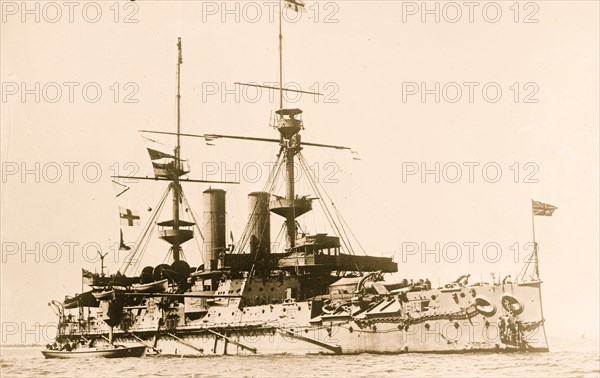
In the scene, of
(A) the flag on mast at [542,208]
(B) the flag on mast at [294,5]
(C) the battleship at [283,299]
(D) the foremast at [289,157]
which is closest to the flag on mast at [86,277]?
(C) the battleship at [283,299]

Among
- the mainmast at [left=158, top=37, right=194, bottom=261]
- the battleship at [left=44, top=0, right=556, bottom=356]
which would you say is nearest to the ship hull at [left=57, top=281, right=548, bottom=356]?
the battleship at [left=44, top=0, right=556, bottom=356]

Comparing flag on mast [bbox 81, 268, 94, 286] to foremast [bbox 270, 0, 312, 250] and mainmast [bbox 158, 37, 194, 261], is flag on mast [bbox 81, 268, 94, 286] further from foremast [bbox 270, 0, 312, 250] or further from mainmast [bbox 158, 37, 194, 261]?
foremast [bbox 270, 0, 312, 250]

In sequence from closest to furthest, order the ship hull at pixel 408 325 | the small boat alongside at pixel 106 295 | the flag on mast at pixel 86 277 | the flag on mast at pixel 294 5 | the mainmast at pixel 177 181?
the ship hull at pixel 408 325 < the flag on mast at pixel 294 5 < the small boat alongside at pixel 106 295 < the flag on mast at pixel 86 277 < the mainmast at pixel 177 181

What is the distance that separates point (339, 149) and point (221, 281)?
8548mm

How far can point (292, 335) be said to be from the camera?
26.9 m

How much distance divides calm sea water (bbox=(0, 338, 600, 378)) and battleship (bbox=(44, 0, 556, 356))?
796mm

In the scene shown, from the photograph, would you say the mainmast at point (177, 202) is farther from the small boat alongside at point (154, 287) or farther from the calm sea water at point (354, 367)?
the calm sea water at point (354, 367)

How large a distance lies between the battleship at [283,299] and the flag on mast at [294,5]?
0.06 meters

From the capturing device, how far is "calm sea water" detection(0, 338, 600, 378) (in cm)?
2002

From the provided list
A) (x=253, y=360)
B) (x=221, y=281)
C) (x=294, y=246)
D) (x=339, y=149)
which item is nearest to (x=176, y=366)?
(x=253, y=360)

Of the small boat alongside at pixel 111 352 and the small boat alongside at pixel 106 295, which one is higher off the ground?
the small boat alongside at pixel 106 295

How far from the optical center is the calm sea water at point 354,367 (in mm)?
20016

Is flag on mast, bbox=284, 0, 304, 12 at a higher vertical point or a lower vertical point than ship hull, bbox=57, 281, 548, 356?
higher

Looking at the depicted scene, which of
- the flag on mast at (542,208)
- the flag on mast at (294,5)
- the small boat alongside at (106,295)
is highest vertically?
the flag on mast at (294,5)
